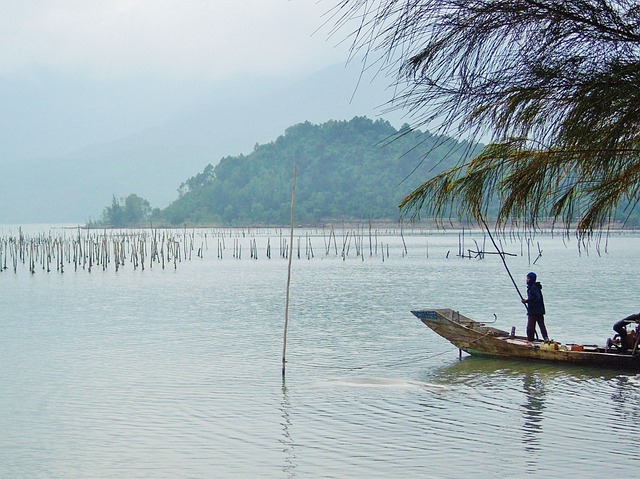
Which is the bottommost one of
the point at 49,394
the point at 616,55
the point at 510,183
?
the point at 49,394

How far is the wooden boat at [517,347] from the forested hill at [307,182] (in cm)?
9309

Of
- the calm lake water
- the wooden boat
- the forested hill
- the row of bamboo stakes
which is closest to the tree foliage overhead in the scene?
the calm lake water

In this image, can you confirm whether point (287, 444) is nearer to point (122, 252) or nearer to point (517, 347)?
point (517, 347)

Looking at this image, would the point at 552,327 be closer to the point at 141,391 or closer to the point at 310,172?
the point at 141,391

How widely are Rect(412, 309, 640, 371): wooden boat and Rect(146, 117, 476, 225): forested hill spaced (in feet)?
305

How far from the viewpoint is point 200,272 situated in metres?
37.9

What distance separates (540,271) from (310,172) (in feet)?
272

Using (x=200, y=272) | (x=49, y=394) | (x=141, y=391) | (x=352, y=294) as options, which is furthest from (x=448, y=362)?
(x=200, y=272)

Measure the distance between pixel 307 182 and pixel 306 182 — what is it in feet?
0.47

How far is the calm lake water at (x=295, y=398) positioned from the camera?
26.2ft

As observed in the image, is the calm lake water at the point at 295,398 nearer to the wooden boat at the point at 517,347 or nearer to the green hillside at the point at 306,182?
the wooden boat at the point at 517,347

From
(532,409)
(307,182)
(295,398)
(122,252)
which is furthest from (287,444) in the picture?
(307,182)

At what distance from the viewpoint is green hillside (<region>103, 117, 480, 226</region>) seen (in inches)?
4355

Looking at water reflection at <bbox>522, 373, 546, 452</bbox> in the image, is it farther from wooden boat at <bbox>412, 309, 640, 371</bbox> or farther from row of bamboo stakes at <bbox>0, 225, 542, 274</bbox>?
row of bamboo stakes at <bbox>0, 225, 542, 274</bbox>
